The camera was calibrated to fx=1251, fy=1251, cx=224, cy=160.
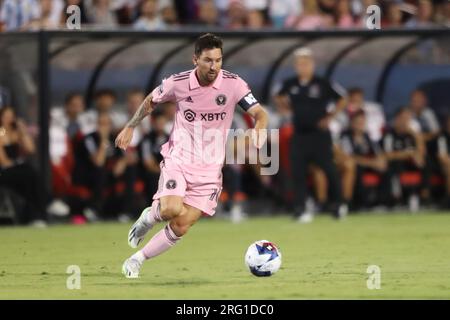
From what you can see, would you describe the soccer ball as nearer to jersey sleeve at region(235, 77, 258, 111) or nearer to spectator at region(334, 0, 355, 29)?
jersey sleeve at region(235, 77, 258, 111)

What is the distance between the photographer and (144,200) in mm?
18547

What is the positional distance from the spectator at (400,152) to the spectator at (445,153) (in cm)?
28

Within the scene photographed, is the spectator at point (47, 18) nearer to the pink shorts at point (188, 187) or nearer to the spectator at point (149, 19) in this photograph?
the spectator at point (149, 19)

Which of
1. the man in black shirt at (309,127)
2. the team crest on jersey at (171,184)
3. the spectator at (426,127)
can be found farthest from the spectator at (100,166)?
the team crest on jersey at (171,184)

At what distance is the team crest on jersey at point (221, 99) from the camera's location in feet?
35.1

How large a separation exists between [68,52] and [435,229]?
6.08 m

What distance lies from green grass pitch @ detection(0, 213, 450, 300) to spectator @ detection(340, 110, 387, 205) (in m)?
1.06

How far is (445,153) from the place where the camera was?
19.6 meters

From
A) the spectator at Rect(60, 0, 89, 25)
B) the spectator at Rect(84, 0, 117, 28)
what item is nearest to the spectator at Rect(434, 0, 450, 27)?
the spectator at Rect(84, 0, 117, 28)

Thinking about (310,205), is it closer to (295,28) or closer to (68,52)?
(295,28)

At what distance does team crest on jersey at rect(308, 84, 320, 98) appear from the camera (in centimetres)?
1766

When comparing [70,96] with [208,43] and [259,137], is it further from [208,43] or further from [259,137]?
[259,137]
